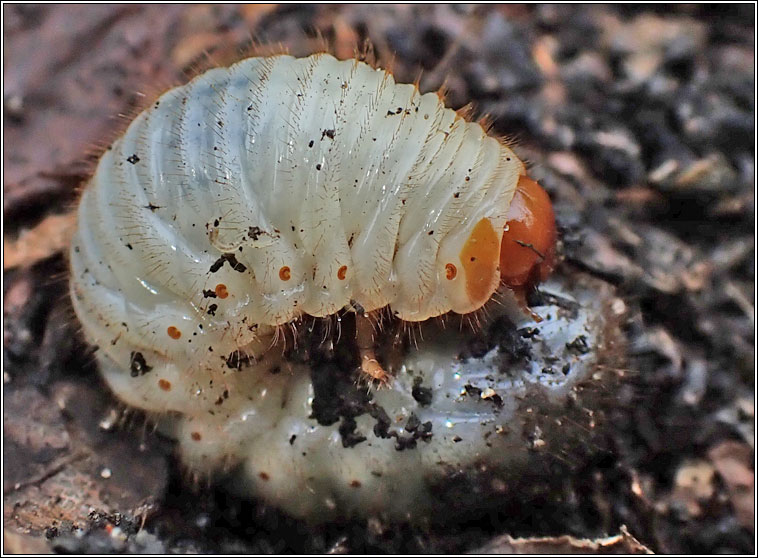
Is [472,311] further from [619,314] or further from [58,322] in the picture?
[58,322]

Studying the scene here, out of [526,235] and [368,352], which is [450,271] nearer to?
[526,235]

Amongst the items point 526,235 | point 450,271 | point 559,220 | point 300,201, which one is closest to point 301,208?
point 300,201

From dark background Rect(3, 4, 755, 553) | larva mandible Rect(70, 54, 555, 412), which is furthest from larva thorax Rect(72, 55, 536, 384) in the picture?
dark background Rect(3, 4, 755, 553)

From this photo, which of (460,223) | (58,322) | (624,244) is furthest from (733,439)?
(58,322)

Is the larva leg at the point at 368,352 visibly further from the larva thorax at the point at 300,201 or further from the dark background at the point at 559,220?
the dark background at the point at 559,220

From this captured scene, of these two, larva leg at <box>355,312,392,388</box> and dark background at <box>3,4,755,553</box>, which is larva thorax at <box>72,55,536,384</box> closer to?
larva leg at <box>355,312,392,388</box>

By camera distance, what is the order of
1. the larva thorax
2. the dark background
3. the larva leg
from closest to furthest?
the larva thorax, the larva leg, the dark background

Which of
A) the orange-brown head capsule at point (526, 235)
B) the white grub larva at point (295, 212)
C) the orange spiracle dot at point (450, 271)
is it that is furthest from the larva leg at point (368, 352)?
the orange-brown head capsule at point (526, 235)
